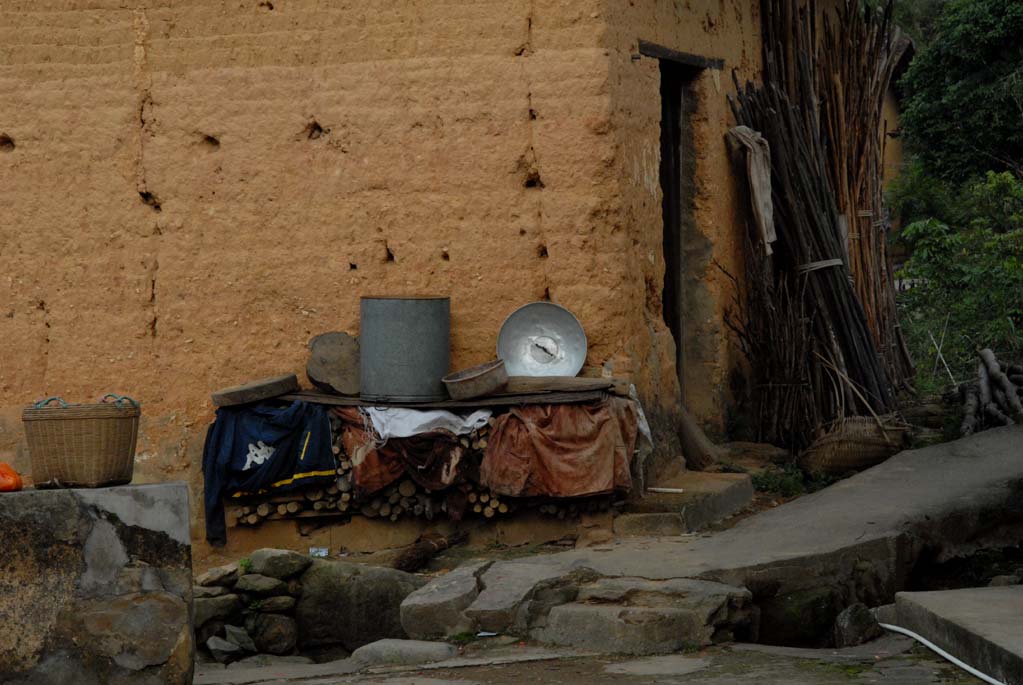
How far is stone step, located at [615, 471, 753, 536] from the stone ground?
5.71ft

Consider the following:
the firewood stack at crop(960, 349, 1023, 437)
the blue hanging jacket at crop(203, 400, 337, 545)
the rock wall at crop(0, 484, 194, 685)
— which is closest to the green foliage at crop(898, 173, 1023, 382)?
the firewood stack at crop(960, 349, 1023, 437)

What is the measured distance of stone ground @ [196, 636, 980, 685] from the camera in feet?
16.4

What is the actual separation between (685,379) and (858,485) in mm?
1456

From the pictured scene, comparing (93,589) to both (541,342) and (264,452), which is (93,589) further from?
(541,342)

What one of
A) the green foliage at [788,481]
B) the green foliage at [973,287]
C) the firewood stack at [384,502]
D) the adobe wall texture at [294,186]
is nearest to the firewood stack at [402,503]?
the firewood stack at [384,502]

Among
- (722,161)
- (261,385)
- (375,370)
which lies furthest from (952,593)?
(722,161)

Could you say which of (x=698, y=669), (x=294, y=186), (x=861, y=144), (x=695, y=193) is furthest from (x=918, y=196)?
(x=698, y=669)

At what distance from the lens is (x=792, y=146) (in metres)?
9.87

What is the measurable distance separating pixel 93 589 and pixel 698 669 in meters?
2.22

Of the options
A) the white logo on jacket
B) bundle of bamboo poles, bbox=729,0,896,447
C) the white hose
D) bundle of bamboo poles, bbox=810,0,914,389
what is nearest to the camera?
the white hose

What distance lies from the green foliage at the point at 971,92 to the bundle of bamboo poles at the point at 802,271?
8059 mm

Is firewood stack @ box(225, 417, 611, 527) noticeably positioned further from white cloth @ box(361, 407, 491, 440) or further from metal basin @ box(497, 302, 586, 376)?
metal basin @ box(497, 302, 586, 376)

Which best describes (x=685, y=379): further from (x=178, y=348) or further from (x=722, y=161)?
(x=178, y=348)

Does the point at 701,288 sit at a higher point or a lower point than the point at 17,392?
higher
